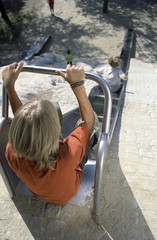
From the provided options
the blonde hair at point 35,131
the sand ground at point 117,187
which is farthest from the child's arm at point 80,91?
the sand ground at point 117,187

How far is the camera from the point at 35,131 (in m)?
1.00

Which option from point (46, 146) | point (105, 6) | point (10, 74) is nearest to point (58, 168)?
point (46, 146)

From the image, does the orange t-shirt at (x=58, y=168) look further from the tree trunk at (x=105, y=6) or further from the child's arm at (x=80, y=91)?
the tree trunk at (x=105, y=6)

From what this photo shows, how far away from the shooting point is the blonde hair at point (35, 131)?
3.30 feet

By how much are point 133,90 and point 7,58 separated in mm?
7001

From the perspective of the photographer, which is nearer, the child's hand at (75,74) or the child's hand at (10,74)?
the child's hand at (75,74)

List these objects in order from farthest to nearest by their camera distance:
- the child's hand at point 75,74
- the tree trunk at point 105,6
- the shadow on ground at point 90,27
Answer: the tree trunk at point 105,6
the shadow on ground at point 90,27
the child's hand at point 75,74

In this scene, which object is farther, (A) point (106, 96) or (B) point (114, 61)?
(B) point (114, 61)

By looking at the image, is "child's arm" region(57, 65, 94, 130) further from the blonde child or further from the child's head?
the child's head

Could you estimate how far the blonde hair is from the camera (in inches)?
39.6

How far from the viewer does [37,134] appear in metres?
1.01

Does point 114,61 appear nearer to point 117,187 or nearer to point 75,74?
point 117,187

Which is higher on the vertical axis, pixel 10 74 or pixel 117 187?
pixel 10 74

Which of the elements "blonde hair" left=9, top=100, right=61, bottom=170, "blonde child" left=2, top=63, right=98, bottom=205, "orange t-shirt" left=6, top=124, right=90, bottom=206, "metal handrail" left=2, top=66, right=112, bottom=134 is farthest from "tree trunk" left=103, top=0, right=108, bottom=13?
"blonde hair" left=9, top=100, right=61, bottom=170
